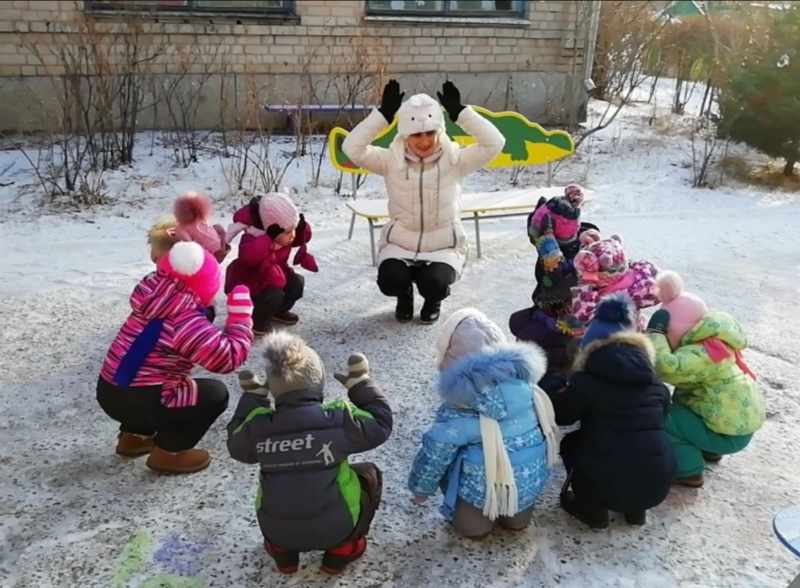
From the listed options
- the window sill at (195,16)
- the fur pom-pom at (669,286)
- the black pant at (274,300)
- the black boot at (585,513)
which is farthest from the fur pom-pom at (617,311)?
the window sill at (195,16)

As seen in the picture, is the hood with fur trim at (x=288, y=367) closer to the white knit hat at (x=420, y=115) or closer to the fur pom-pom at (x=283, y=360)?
the fur pom-pom at (x=283, y=360)

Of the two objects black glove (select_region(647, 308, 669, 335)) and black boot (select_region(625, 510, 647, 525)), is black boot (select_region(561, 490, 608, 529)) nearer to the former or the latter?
black boot (select_region(625, 510, 647, 525))

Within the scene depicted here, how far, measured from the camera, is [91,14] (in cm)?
848

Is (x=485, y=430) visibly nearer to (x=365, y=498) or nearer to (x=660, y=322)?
(x=365, y=498)

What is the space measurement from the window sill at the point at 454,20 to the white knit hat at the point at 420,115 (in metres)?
5.79

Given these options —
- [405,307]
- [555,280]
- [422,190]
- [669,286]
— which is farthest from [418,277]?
[669,286]

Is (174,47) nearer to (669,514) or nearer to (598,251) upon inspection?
(598,251)

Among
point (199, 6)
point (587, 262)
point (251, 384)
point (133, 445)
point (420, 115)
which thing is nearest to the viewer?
point (251, 384)

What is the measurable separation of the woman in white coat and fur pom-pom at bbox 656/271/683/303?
1604 millimetres

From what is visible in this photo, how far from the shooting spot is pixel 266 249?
4.31 m

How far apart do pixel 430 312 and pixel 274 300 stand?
97 cm

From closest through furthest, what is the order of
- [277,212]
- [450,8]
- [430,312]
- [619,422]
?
[619,422]
[277,212]
[430,312]
[450,8]

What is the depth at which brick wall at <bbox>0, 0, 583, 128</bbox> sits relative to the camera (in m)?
8.55

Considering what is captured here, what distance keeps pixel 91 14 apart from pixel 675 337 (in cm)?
771
